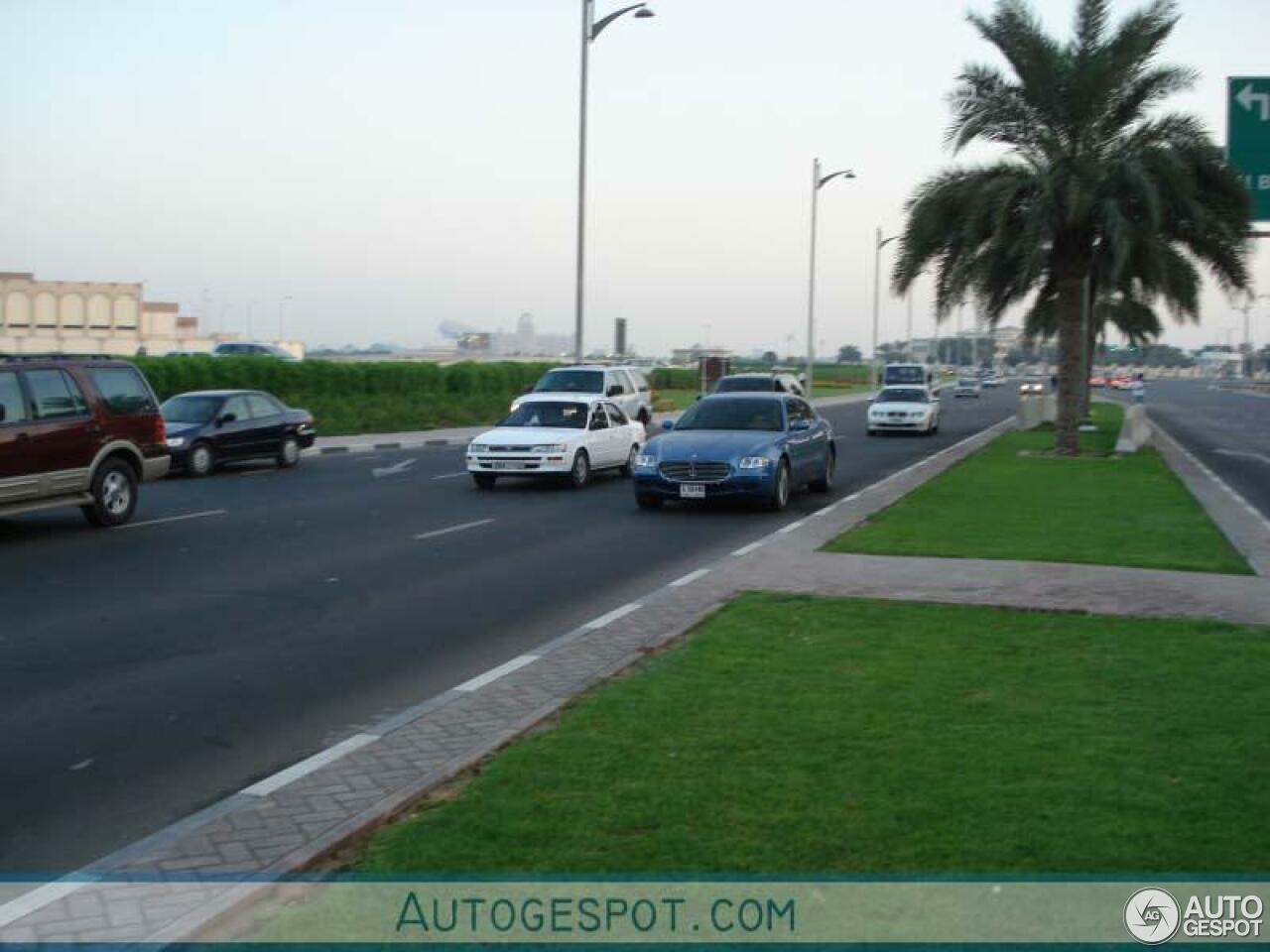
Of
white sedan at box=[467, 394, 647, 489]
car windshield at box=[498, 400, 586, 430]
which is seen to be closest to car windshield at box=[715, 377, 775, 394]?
white sedan at box=[467, 394, 647, 489]

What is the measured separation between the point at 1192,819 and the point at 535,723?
3048 mm

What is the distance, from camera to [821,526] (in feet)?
52.0

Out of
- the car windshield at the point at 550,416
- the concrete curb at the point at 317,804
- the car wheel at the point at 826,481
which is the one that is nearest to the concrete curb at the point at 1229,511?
the car wheel at the point at 826,481

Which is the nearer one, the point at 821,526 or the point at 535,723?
the point at 535,723

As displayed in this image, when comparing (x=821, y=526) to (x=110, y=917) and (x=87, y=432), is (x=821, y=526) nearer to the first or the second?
(x=87, y=432)

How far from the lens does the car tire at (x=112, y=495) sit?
619 inches

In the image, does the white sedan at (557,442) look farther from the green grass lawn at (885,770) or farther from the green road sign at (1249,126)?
the green grass lawn at (885,770)

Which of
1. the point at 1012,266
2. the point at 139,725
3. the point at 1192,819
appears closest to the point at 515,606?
the point at 139,725

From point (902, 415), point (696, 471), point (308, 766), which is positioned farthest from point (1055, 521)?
point (902, 415)

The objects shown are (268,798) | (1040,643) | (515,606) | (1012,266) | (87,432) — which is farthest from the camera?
(1012,266)

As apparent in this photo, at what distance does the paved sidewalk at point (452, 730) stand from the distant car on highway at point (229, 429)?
1289 cm

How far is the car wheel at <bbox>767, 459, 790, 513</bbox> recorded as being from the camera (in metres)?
17.9

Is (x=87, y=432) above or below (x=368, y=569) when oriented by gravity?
above

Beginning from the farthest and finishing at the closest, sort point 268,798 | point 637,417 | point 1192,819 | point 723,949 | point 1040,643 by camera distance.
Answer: point 637,417
point 1040,643
point 268,798
point 1192,819
point 723,949
